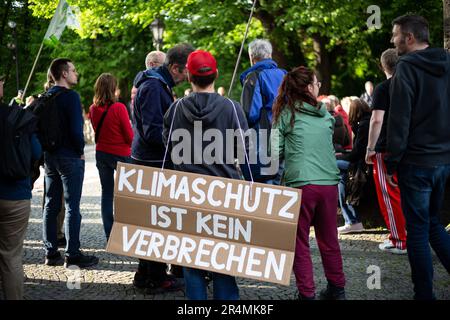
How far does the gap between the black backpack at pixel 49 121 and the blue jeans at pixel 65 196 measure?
0.19 meters

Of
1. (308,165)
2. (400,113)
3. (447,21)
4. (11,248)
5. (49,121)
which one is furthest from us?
(447,21)

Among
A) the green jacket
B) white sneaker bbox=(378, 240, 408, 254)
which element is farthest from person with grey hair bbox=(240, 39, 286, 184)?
white sneaker bbox=(378, 240, 408, 254)

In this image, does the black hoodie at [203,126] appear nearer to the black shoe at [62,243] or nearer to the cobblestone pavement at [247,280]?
the cobblestone pavement at [247,280]

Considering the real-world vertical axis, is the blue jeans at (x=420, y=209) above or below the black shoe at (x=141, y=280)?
above

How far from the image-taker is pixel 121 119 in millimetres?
6645

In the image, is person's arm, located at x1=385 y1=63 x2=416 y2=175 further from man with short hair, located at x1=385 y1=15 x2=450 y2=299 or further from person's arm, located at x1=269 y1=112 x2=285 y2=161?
A: person's arm, located at x1=269 y1=112 x2=285 y2=161

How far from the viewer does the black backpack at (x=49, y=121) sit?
5805 mm

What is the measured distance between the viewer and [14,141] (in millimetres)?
4199

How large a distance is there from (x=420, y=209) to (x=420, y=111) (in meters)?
0.73

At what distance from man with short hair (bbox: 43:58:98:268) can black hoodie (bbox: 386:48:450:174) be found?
9.85 feet

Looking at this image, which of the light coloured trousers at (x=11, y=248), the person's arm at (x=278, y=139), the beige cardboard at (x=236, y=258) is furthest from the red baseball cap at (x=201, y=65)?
the light coloured trousers at (x=11, y=248)

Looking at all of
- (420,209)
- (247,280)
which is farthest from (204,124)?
(247,280)

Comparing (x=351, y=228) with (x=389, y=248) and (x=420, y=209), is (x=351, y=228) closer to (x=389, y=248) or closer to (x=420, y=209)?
(x=389, y=248)
